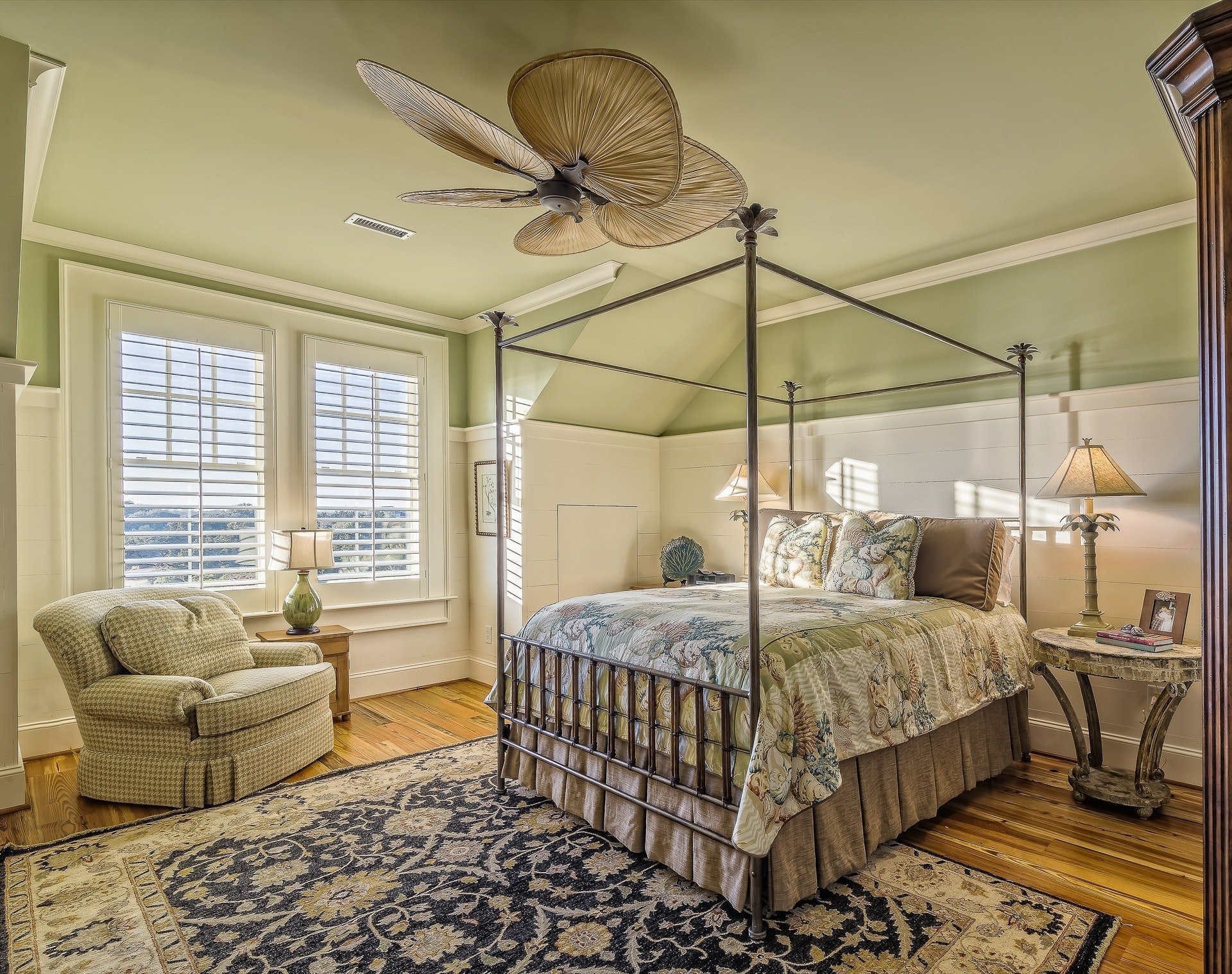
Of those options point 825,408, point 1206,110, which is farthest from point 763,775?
point 825,408

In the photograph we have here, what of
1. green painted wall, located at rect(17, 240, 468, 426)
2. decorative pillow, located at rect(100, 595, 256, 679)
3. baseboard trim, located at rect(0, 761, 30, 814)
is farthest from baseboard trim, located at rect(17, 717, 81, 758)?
green painted wall, located at rect(17, 240, 468, 426)

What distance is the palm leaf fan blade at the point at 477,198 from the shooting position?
2.28 meters

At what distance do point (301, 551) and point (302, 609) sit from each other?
13.3 inches

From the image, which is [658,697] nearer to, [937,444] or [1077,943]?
[1077,943]

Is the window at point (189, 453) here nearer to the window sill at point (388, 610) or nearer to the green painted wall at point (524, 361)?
the window sill at point (388, 610)

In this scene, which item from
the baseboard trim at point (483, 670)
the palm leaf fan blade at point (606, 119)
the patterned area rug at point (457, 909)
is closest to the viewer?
the palm leaf fan blade at point (606, 119)

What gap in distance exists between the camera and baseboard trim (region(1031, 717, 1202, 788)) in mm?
3121

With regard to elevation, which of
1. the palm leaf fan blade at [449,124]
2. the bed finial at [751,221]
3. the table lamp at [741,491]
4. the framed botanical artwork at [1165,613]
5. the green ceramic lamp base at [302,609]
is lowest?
the green ceramic lamp base at [302,609]

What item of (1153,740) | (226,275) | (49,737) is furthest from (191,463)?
(1153,740)

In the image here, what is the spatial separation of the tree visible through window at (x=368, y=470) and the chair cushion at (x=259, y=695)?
101cm

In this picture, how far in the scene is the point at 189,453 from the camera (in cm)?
396

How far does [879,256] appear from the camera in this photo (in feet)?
12.9

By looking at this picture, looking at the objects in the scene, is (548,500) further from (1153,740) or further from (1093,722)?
(1153,740)

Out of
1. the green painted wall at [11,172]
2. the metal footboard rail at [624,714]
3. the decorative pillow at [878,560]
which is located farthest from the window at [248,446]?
the decorative pillow at [878,560]
